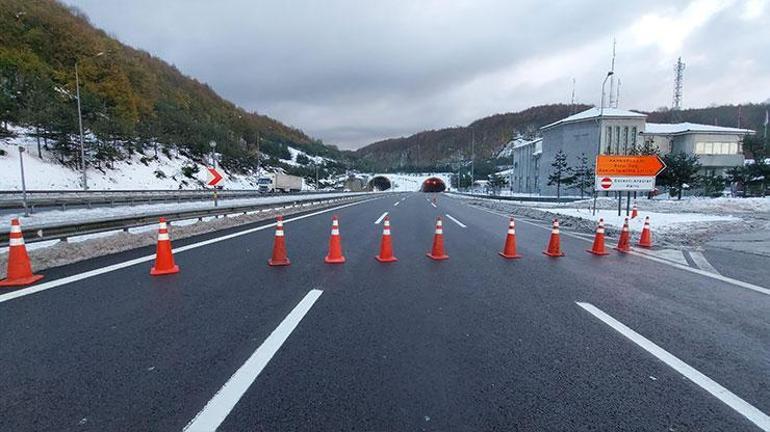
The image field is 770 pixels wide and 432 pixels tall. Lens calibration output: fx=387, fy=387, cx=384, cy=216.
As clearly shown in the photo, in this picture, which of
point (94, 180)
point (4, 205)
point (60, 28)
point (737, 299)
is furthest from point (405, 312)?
point (60, 28)

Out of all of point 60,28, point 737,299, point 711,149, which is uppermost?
point 60,28

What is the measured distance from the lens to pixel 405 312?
508 cm

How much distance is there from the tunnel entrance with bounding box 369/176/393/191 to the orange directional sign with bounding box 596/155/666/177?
14192 centimetres

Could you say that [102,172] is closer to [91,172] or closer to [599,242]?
[91,172]

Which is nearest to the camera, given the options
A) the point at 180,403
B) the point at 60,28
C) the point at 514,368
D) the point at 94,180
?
the point at 180,403

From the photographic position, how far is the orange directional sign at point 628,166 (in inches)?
804

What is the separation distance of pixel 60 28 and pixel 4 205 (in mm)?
68307

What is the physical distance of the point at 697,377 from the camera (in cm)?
342

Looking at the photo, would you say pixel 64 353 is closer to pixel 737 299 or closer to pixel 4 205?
pixel 737 299

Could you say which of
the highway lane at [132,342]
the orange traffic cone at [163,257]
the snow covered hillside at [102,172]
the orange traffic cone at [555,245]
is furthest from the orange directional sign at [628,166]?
the snow covered hillside at [102,172]

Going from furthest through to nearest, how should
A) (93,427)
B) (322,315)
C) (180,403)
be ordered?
(322,315), (180,403), (93,427)

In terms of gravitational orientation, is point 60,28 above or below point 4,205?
above

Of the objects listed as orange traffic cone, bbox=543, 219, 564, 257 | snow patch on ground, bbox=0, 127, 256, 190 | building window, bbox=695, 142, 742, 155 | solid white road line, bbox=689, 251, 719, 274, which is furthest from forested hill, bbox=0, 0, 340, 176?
building window, bbox=695, 142, 742, 155

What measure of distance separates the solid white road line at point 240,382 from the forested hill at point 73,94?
53286mm
